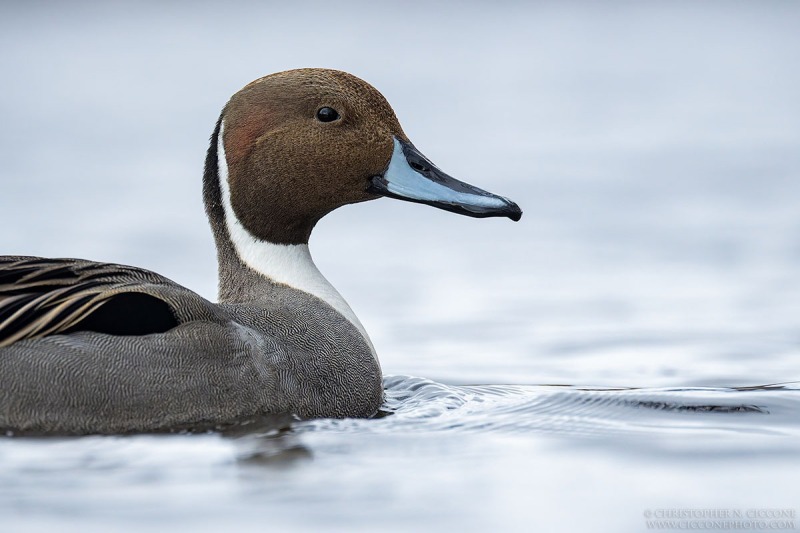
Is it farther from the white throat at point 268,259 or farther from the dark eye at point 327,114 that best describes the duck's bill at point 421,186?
the white throat at point 268,259

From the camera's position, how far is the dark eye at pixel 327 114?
672cm

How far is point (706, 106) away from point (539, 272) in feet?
17.5

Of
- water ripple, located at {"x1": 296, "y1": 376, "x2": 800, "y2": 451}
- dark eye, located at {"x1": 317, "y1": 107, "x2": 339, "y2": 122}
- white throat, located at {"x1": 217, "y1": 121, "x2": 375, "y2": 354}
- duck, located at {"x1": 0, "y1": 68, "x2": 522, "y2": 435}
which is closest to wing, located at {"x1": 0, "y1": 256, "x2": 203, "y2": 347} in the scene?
duck, located at {"x1": 0, "y1": 68, "x2": 522, "y2": 435}

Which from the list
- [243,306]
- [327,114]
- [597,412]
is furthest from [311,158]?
[597,412]

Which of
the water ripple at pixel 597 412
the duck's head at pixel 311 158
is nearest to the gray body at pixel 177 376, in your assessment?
the water ripple at pixel 597 412

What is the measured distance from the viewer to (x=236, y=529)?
15.4 feet

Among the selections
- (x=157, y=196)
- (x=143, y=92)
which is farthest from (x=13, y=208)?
(x=143, y=92)

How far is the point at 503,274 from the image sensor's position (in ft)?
32.2

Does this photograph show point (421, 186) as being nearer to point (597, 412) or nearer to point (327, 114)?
point (327, 114)

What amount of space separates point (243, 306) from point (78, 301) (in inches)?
34.5

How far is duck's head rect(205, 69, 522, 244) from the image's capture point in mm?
6699

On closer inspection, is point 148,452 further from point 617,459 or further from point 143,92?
point 143,92

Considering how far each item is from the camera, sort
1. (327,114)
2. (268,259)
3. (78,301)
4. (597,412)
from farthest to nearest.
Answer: (268,259) < (327,114) < (597,412) < (78,301)

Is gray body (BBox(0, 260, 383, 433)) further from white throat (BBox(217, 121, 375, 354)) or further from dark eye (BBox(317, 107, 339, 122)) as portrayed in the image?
dark eye (BBox(317, 107, 339, 122))
